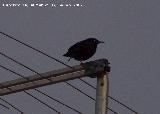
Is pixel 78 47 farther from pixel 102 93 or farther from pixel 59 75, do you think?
pixel 102 93

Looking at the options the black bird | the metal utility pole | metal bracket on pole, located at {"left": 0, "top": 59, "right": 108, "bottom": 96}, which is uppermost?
the black bird

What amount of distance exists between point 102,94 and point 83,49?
13.4 ft

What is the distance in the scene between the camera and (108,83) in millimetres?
6352

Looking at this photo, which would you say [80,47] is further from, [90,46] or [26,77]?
[26,77]

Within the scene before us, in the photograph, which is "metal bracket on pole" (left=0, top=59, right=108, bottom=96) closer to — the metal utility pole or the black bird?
the metal utility pole

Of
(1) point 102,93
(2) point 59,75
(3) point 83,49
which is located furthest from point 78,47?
(1) point 102,93

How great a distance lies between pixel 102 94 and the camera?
6270 mm

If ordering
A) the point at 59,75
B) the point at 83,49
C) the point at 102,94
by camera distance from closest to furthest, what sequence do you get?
the point at 102,94
the point at 59,75
the point at 83,49

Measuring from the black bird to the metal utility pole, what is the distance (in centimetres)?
380

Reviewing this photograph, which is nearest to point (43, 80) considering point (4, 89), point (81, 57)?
point (4, 89)

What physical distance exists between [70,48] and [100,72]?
13.5ft

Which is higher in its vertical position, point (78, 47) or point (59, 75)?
point (78, 47)

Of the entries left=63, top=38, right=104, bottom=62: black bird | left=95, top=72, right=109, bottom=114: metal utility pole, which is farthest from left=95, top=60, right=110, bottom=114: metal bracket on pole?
left=63, top=38, right=104, bottom=62: black bird

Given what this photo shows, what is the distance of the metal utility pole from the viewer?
20.2 feet
